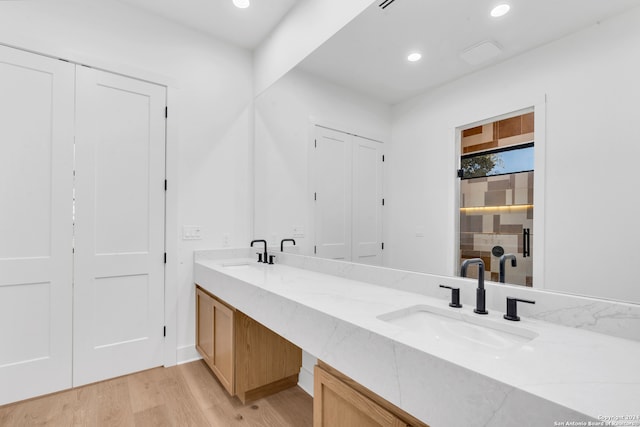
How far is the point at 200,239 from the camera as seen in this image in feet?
8.95

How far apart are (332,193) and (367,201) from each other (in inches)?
13.2

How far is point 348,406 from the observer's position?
42.7 inches

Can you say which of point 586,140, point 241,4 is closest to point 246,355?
point 586,140

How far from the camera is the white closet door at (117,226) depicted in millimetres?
2236

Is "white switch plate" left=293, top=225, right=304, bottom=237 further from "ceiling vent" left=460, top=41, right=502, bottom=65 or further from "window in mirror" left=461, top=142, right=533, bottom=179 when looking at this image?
"ceiling vent" left=460, top=41, right=502, bottom=65

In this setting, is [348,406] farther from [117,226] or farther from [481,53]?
[117,226]

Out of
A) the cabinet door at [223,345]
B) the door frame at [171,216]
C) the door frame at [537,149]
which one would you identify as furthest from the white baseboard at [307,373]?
the door frame at [537,149]

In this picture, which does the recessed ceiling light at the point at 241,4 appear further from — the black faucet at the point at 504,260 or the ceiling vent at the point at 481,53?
the black faucet at the point at 504,260

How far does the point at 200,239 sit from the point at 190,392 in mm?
1196

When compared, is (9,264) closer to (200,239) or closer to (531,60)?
(200,239)

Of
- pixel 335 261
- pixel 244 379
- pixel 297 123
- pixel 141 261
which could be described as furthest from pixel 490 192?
pixel 141 261

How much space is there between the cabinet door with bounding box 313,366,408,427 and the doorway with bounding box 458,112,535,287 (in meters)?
0.70

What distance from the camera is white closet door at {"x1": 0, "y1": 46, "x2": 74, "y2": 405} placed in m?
2.00

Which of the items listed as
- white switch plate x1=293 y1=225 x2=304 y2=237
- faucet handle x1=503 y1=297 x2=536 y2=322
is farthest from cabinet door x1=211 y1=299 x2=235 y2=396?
faucet handle x1=503 y1=297 x2=536 y2=322
